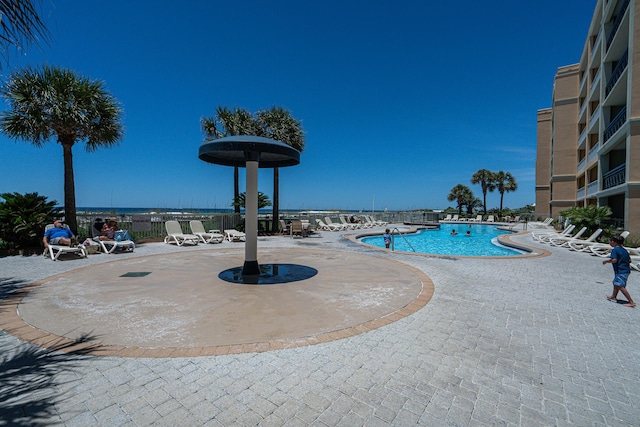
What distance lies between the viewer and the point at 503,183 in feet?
148

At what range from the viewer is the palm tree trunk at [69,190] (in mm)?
11852

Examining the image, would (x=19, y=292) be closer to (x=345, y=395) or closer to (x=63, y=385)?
(x=63, y=385)

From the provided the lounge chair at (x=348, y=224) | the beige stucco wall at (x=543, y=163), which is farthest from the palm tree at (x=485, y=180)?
the lounge chair at (x=348, y=224)

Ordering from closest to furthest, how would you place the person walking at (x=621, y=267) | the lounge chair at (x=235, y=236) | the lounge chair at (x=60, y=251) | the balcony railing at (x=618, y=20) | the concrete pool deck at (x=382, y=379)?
the concrete pool deck at (x=382, y=379), the person walking at (x=621, y=267), the lounge chair at (x=60, y=251), the lounge chair at (x=235, y=236), the balcony railing at (x=618, y=20)

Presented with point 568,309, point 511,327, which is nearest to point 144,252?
point 511,327

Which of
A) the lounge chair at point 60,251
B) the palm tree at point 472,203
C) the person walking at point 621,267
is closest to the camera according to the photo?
the person walking at point 621,267

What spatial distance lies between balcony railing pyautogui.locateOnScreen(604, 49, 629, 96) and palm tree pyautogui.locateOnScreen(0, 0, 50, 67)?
73.2 ft

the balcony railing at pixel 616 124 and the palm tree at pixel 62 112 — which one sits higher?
the balcony railing at pixel 616 124

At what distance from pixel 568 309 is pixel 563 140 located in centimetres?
3348

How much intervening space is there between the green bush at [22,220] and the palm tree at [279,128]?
429 inches

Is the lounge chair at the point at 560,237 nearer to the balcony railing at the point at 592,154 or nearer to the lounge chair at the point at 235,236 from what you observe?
the balcony railing at the point at 592,154

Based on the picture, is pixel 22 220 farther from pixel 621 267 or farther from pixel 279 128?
pixel 621 267

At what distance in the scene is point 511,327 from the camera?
13.5 ft

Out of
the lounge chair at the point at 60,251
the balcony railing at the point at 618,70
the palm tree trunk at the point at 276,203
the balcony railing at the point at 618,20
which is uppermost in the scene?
the balcony railing at the point at 618,20
